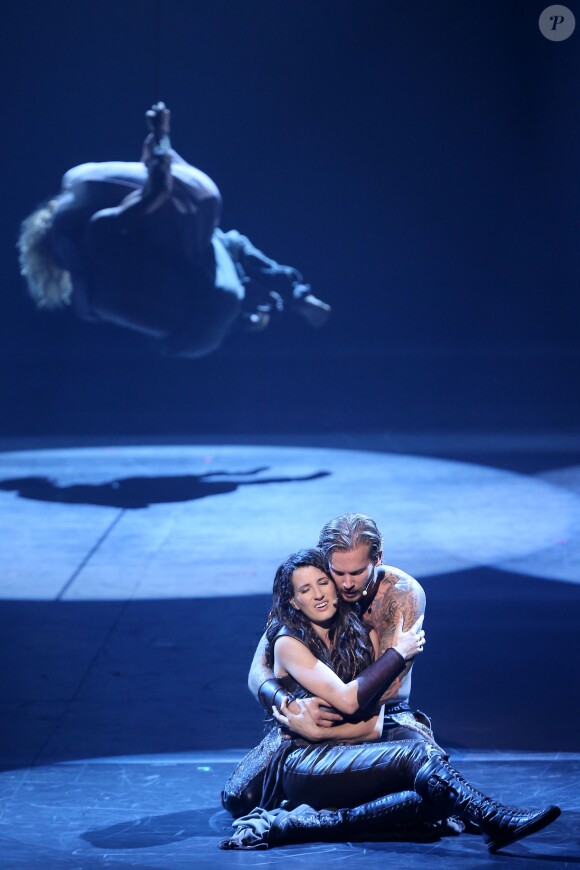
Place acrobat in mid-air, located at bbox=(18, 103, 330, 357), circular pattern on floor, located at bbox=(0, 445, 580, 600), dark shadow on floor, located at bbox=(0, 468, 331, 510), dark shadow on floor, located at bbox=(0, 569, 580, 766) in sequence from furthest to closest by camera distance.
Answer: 1. acrobat in mid-air, located at bbox=(18, 103, 330, 357)
2. dark shadow on floor, located at bbox=(0, 468, 331, 510)
3. circular pattern on floor, located at bbox=(0, 445, 580, 600)
4. dark shadow on floor, located at bbox=(0, 569, 580, 766)

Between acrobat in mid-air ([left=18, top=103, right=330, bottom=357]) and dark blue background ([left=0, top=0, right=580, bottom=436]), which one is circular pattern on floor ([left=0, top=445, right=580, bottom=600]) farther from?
acrobat in mid-air ([left=18, top=103, right=330, bottom=357])

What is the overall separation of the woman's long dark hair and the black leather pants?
179mm

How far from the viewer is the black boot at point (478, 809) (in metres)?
2.84

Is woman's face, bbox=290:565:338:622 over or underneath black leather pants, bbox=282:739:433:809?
over

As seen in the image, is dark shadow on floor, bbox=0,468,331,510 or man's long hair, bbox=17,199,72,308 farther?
man's long hair, bbox=17,199,72,308

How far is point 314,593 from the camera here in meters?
3.12

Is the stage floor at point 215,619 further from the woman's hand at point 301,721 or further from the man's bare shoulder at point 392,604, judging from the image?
the man's bare shoulder at point 392,604

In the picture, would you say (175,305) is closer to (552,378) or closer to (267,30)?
(267,30)

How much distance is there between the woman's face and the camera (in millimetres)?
3119

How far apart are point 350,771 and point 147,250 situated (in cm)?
585

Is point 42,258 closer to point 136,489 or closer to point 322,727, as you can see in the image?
point 136,489

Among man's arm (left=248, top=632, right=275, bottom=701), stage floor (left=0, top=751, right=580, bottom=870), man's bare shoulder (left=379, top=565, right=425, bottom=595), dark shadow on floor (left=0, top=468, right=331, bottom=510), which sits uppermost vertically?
man's bare shoulder (left=379, top=565, right=425, bottom=595)

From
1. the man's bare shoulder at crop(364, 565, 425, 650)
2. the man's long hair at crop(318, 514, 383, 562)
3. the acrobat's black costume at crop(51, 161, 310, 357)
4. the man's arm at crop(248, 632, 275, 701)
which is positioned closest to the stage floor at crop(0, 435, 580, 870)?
the man's arm at crop(248, 632, 275, 701)

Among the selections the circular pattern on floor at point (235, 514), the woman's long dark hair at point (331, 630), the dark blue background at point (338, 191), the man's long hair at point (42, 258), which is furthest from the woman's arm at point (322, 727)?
the dark blue background at point (338, 191)
